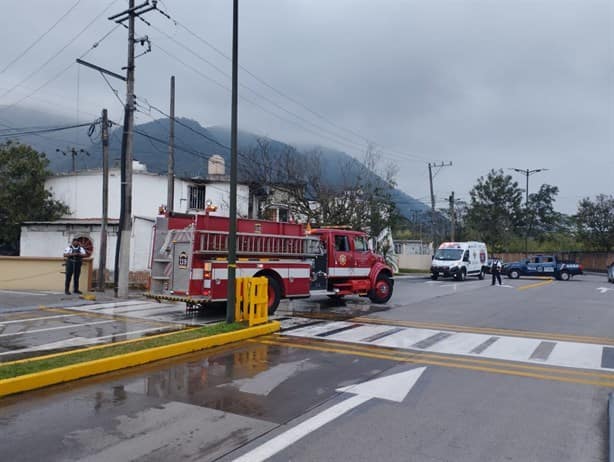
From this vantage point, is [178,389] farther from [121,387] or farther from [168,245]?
[168,245]

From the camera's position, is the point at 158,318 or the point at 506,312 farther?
the point at 506,312

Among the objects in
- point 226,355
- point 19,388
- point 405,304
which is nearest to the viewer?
point 19,388

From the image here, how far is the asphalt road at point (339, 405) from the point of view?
4.51 meters

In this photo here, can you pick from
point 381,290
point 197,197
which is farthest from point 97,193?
point 381,290

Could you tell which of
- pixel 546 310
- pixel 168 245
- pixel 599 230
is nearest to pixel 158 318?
pixel 168 245

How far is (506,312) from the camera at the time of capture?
15.1 m

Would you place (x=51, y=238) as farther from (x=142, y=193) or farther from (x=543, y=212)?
(x=543, y=212)

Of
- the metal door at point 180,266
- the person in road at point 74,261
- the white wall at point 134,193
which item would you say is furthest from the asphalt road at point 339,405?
the white wall at point 134,193

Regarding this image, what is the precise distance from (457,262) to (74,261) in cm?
2290

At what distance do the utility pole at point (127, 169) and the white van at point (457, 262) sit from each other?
67.7ft

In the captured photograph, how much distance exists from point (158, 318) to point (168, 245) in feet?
5.99

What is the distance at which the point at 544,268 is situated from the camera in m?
36.8

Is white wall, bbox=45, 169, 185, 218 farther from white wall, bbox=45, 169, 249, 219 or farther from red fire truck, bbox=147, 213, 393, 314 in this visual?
red fire truck, bbox=147, 213, 393, 314

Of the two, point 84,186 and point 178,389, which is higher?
point 84,186
